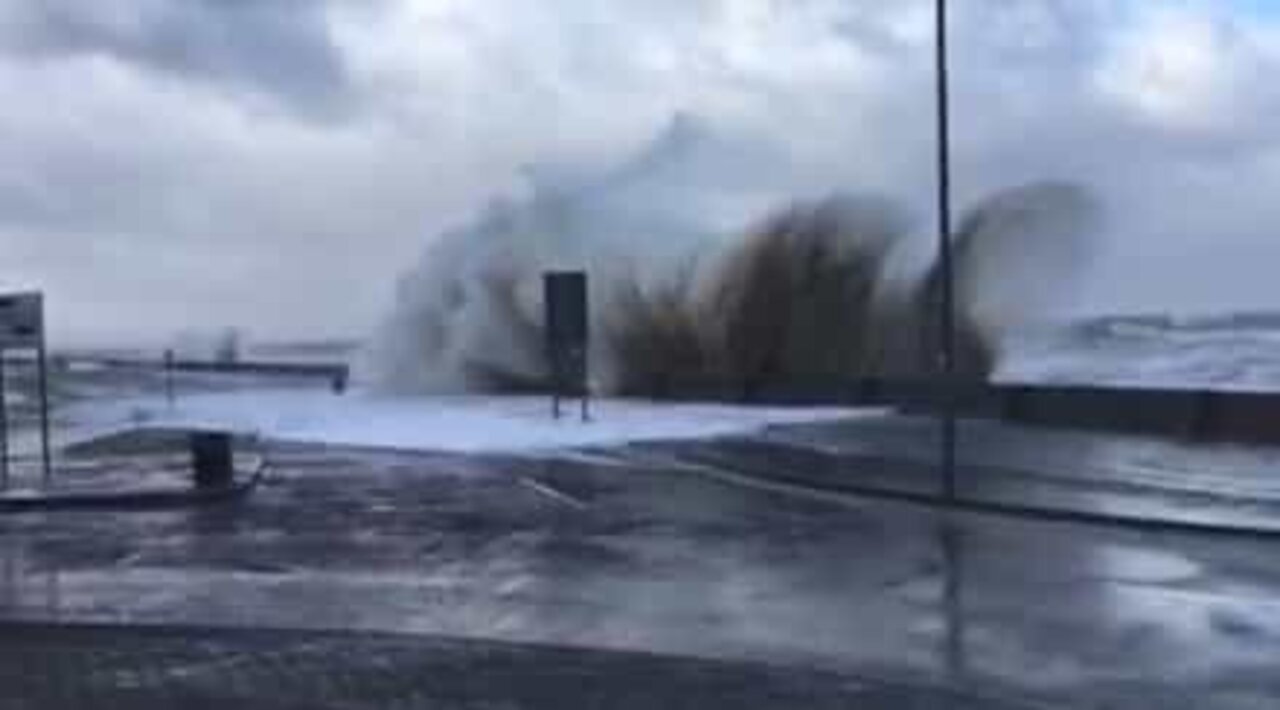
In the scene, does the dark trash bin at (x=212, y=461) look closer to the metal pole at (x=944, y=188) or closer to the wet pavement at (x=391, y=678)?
the metal pole at (x=944, y=188)

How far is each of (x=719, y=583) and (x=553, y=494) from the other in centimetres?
853

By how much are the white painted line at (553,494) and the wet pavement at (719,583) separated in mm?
126

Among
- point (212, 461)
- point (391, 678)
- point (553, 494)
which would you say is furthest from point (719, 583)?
point (212, 461)

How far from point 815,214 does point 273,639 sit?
142ft

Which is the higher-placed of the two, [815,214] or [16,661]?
[815,214]

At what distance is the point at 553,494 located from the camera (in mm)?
23422

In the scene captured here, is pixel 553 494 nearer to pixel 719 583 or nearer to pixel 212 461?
pixel 212 461

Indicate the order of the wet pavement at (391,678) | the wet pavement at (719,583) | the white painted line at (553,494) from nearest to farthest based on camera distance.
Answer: the wet pavement at (391,678)
the wet pavement at (719,583)
the white painted line at (553,494)

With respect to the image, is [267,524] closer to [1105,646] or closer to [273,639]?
[273,639]

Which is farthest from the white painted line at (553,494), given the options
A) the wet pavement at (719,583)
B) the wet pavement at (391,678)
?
the wet pavement at (391,678)

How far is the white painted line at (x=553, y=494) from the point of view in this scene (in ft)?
71.7

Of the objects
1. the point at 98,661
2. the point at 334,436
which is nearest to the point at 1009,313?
the point at 334,436

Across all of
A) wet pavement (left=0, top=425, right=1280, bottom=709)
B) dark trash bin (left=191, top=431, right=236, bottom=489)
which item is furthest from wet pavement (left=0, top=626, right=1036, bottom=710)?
dark trash bin (left=191, top=431, right=236, bottom=489)

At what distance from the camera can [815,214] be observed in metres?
54.4
